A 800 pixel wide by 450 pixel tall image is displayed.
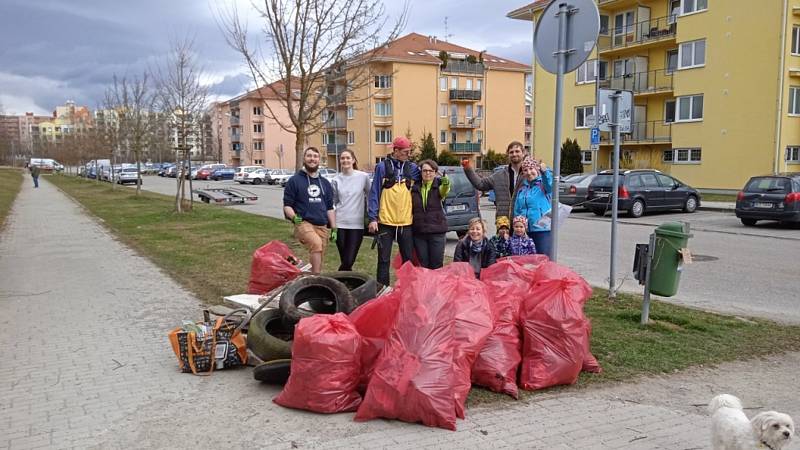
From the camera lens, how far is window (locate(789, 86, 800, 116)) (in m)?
31.3

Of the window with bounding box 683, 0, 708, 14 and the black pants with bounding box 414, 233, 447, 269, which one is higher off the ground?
the window with bounding box 683, 0, 708, 14

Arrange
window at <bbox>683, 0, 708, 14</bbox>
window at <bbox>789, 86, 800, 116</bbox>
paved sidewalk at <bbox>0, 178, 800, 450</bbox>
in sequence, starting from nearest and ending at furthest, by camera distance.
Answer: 1. paved sidewalk at <bbox>0, 178, 800, 450</bbox>
2. window at <bbox>789, 86, 800, 116</bbox>
3. window at <bbox>683, 0, 708, 14</bbox>

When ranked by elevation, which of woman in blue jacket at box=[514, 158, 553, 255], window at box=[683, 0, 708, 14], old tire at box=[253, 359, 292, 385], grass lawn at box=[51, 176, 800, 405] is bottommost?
grass lawn at box=[51, 176, 800, 405]

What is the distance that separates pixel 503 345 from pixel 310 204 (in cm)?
341

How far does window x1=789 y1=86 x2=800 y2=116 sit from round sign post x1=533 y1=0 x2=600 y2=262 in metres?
31.6

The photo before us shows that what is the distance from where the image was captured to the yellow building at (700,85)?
3102 centimetres

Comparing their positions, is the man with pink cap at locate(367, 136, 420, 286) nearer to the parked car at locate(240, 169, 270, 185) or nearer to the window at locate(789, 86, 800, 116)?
the window at locate(789, 86, 800, 116)

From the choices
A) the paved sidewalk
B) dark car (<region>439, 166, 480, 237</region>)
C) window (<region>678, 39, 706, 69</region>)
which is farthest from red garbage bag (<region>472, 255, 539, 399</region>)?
window (<region>678, 39, 706, 69</region>)

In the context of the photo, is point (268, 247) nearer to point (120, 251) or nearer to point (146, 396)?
point (146, 396)

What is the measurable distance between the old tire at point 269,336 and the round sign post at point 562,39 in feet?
8.91

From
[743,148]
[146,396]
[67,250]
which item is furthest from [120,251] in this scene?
[743,148]

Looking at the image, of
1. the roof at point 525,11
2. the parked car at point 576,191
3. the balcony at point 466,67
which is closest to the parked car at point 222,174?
the balcony at point 466,67

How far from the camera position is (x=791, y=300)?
25.9 feet

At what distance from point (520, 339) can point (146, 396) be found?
2760 millimetres
